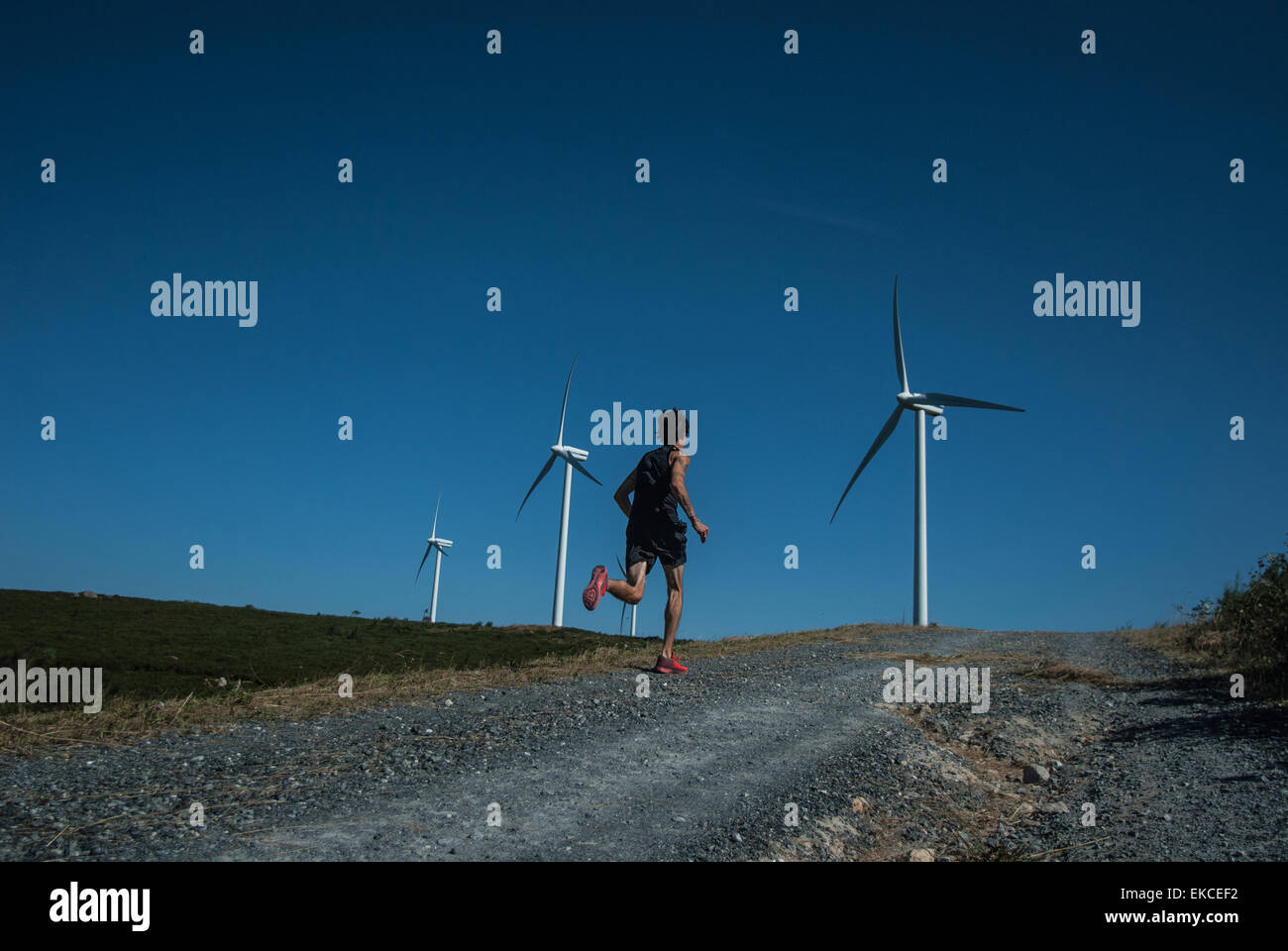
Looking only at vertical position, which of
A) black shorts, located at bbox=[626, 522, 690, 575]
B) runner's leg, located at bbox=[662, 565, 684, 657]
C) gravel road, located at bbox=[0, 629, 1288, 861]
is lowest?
gravel road, located at bbox=[0, 629, 1288, 861]

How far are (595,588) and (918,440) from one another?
27015 mm

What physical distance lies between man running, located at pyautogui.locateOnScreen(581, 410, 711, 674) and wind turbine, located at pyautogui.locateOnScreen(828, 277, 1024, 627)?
858 inches

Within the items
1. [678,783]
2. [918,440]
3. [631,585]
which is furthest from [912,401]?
[678,783]

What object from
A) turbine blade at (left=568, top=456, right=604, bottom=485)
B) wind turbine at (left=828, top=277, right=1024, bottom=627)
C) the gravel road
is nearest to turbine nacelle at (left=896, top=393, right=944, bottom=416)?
wind turbine at (left=828, top=277, right=1024, bottom=627)

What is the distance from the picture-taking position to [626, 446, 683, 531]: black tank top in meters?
11.3

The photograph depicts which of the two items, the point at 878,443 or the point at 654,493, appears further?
the point at 878,443

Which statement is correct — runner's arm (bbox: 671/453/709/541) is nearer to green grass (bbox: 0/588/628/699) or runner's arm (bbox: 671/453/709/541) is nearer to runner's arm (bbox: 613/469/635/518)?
runner's arm (bbox: 613/469/635/518)

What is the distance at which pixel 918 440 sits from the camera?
115 ft

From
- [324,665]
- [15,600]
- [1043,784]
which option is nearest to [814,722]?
[1043,784]

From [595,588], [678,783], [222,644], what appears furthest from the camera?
[222,644]

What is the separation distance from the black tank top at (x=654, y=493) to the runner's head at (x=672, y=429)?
11 centimetres

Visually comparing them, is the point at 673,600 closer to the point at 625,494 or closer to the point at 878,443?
the point at 625,494

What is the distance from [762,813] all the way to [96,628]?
13.2 m

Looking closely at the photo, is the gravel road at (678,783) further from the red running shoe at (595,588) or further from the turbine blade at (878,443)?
the turbine blade at (878,443)
